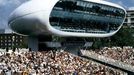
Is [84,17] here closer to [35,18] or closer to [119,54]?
[119,54]

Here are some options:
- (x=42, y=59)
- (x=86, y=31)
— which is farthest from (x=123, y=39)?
(x=42, y=59)

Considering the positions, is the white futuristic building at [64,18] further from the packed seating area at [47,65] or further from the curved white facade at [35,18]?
the packed seating area at [47,65]

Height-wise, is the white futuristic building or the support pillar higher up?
the white futuristic building

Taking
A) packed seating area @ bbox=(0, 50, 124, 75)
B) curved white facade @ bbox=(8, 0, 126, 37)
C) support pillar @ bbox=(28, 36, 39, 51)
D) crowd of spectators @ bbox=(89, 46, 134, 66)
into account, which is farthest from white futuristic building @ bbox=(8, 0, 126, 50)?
packed seating area @ bbox=(0, 50, 124, 75)

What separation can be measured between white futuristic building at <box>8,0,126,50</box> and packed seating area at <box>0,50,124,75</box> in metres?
7.50

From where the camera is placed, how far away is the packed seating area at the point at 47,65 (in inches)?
2077

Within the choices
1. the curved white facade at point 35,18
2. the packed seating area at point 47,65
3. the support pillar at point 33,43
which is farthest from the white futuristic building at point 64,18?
the packed seating area at point 47,65

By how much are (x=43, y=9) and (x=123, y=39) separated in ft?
133

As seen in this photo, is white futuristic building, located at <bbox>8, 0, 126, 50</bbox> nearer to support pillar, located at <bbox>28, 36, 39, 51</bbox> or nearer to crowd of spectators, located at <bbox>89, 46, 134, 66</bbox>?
support pillar, located at <bbox>28, 36, 39, 51</bbox>

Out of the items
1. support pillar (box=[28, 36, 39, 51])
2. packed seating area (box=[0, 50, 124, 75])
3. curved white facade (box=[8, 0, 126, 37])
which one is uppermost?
curved white facade (box=[8, 0, 126, 37])

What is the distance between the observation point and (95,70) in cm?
5975

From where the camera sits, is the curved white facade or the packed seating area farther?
the curved white facade

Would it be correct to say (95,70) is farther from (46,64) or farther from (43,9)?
(43,9)

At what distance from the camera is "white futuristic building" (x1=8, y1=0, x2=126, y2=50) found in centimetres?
7356
